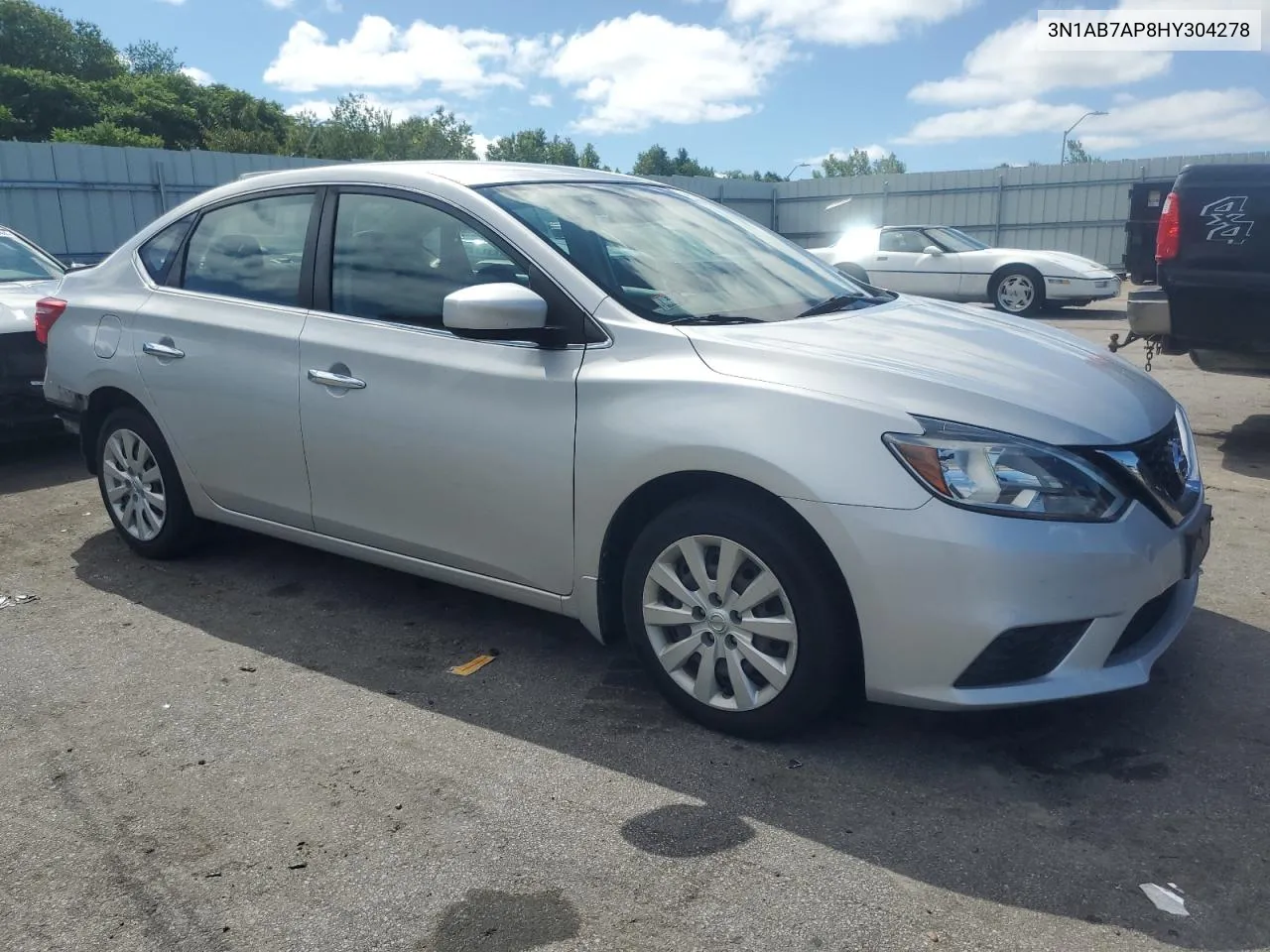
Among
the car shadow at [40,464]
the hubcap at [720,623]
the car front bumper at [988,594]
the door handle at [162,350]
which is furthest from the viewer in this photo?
the car shadow at [40,464]

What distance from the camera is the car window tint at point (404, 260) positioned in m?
3.75

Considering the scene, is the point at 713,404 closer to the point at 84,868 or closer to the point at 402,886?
the point at 402,886

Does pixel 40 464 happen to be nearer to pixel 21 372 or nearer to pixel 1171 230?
pixel 21 372

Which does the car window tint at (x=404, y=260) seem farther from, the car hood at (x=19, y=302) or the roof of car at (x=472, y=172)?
the car hood at (x=19, y=302)

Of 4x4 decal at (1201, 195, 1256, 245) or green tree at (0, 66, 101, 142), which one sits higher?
green tree at (0, 66, 101, 142)

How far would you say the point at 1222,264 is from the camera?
6699mm

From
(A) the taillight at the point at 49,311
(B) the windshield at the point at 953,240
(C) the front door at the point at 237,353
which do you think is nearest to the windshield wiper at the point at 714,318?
(C) the front door at the point at 237,353

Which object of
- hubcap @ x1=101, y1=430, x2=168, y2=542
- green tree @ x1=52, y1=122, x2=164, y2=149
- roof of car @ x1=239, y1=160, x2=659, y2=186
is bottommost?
hubcap @ x1=101, y1=430, x2=168, y2=542

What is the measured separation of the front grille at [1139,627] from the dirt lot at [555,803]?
0.32 metres

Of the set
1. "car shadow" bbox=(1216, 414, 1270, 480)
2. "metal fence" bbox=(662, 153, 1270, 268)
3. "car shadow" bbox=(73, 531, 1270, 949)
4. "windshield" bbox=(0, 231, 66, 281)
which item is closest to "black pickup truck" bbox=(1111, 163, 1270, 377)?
"car shadow" bbox=(1216, 414, 1270, 480)

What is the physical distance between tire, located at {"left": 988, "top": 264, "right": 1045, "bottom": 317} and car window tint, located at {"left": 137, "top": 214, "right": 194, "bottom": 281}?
13457 mm

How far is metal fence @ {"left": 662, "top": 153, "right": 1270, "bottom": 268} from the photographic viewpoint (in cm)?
2336

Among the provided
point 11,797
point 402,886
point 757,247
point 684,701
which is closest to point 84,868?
point 11,797

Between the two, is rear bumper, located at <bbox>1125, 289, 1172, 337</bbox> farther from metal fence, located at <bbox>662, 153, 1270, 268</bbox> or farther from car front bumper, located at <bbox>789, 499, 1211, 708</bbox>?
metal fence, located at <bbox>662, 153, 1270, 268</bbox>
